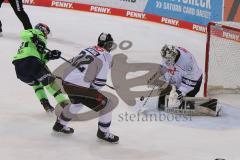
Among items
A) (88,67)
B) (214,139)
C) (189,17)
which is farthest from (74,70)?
(189,17)

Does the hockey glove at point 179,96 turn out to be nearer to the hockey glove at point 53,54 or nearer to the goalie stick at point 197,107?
the goalie stick at point 197,107

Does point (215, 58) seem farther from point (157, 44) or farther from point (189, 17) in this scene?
point (189, 17)

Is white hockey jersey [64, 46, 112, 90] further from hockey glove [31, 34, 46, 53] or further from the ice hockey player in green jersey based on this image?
hockey glove [31, 34, 46, 53]

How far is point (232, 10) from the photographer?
10.6 metres

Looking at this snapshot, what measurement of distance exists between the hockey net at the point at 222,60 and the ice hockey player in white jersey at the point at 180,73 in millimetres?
566

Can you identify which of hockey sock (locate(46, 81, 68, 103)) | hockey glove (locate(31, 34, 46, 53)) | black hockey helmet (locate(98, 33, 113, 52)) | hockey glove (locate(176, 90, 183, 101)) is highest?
black hockey helmet (locate(98, 33, 113, 52))

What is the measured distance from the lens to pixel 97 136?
5758 mm

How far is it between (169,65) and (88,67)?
1.78 metres

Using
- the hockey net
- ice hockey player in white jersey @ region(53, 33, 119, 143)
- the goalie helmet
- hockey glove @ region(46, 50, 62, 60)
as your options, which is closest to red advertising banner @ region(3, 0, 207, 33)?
the hockey net

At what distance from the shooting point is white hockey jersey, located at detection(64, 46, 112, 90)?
548cm

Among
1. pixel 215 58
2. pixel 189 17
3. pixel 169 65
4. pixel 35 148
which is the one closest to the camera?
pixel 35 148

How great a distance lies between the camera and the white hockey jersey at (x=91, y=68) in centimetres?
548

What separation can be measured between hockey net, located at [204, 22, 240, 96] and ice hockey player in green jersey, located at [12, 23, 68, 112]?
2.29 metres

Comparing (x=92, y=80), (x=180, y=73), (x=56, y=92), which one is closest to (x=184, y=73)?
(x=180, y=73)
